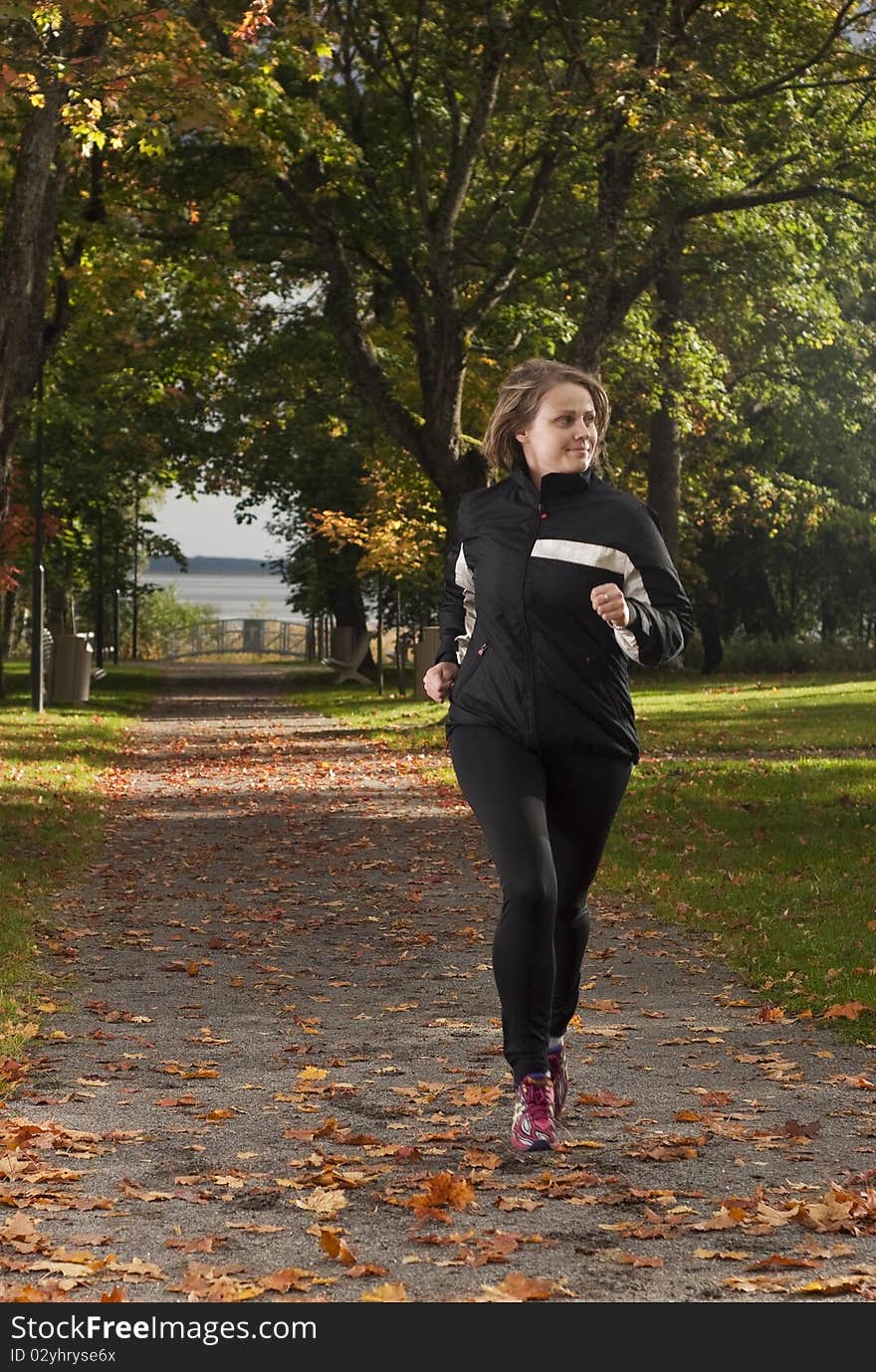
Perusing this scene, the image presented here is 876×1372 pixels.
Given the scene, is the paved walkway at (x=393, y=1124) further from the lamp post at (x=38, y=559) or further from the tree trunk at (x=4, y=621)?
the tree trunk at (x=4, y=621)

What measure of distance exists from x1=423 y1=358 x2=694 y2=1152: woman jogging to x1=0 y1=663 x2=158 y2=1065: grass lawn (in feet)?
6.91

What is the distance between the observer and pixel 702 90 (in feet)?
68.5

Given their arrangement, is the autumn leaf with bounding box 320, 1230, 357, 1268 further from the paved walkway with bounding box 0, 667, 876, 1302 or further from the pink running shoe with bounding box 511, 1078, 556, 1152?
the pink running shoe with bounding box 511, 1078, 556, 1152

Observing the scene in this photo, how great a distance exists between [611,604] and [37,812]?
35.3 ft

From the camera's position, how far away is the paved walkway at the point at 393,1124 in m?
4.40

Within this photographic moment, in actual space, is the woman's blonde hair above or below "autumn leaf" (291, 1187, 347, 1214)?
above

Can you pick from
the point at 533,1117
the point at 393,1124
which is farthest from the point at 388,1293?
the point at 393,1124

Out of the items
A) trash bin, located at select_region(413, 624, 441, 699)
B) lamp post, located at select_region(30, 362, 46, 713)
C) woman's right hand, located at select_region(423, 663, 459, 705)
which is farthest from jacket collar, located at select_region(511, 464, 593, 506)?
trash bin, located at select_region(413, 624, 441, 699)

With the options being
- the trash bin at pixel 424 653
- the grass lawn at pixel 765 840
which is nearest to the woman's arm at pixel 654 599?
the grass lawn at pixel 765 840

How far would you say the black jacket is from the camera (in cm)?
537

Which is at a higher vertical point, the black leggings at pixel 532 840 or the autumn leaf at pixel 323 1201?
the black leggings at pixel 532 840

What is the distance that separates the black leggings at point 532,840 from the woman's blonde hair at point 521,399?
0.83m

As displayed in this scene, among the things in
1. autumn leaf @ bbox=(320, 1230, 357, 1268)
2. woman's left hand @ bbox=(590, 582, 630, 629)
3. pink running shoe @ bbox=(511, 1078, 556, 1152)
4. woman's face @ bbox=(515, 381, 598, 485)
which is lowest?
autumn leaf @ bbox=(320, 1230, 357, 1268)

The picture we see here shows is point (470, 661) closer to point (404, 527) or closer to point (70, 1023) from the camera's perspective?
point (70, 1023)
